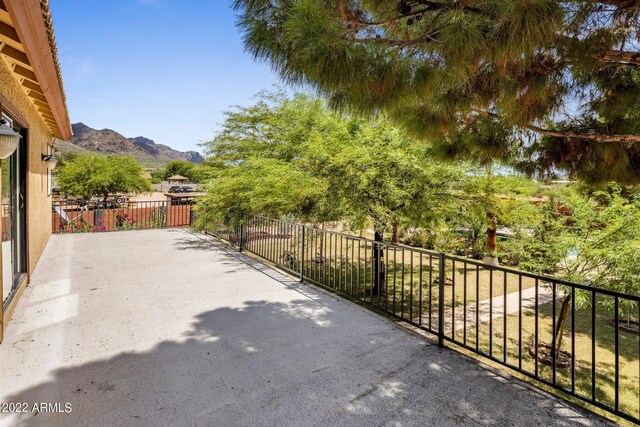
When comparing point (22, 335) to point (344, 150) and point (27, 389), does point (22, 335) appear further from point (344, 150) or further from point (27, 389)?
point (344, 150)

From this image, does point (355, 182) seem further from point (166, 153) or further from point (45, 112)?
point (166, 153)

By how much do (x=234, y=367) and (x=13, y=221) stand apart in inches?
145

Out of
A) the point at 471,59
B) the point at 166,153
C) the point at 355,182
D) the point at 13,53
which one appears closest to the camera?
the point at 471,59

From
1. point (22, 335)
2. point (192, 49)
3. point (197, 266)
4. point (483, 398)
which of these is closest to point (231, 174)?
point (197, 266)

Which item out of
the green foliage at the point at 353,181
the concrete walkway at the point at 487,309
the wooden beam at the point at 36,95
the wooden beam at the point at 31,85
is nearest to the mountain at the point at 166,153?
the green foliage at the point at 353,181

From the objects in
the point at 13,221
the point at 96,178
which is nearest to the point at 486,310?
the point at 13,221

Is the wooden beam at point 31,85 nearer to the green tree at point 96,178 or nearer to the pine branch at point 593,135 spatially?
the pine branch at point 593,135

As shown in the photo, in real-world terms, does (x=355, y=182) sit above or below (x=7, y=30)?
below

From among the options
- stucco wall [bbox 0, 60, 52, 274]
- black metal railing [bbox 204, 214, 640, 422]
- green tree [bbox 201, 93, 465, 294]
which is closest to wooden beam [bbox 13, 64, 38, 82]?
stucco wall [bbox 0, 60, 52, 274]

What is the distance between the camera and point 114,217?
35.1ft

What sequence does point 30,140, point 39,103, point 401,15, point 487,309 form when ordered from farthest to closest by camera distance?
point 487,309 < point 39,103 < point 30,140 < point 401,15

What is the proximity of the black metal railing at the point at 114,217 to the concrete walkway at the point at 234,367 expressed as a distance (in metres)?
6.19

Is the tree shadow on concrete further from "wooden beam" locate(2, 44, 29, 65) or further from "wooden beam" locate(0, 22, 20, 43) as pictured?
"wooden beam" locate(2, 44, 29, 65)

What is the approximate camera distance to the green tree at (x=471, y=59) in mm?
2189
